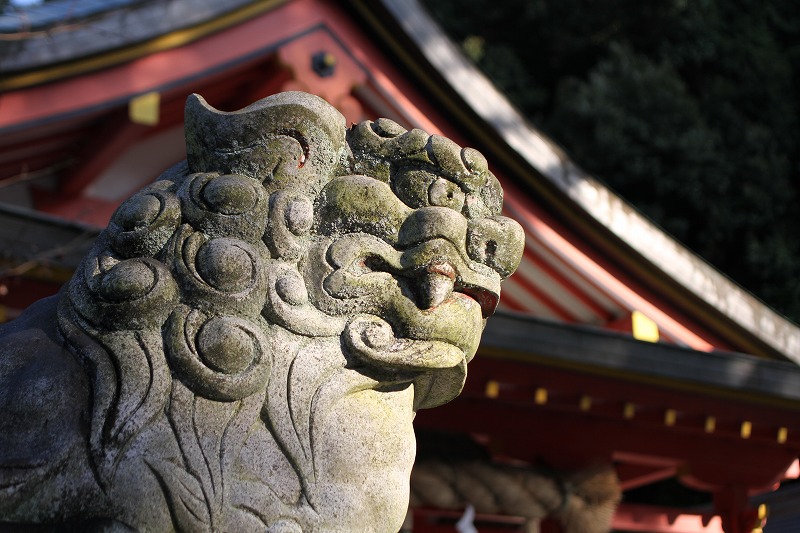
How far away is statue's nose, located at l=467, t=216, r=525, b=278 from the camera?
4.07 ft

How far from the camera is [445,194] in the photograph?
1242mm

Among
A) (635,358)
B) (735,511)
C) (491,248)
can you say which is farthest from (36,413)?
(735,511)

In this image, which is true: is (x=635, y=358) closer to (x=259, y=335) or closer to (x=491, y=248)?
(x=491, y=248)

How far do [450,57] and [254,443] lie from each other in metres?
3.52

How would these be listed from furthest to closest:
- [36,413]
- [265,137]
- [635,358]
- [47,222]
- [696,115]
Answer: [696,115] → [635,358] → [47,222] → [265,137] → [36,413]

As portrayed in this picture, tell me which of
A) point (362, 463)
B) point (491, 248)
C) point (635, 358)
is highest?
point (635, 358)

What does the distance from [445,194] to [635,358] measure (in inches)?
95.8

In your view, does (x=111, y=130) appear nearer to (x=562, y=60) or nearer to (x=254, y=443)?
(x=254, y=443)

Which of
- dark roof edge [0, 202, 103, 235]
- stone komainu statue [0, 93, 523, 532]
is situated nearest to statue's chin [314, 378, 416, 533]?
stone komainu statue [0, 93, 523, 532]

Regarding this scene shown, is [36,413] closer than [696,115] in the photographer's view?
Yes

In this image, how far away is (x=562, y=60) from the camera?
11.2m

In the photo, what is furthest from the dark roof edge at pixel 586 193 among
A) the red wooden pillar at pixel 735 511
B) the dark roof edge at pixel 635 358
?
the dark roof edge at pixel 635 358

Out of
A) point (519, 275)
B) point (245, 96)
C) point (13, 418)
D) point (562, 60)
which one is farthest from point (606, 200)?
point (562, 60)

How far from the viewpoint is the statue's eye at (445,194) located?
1.24 m
